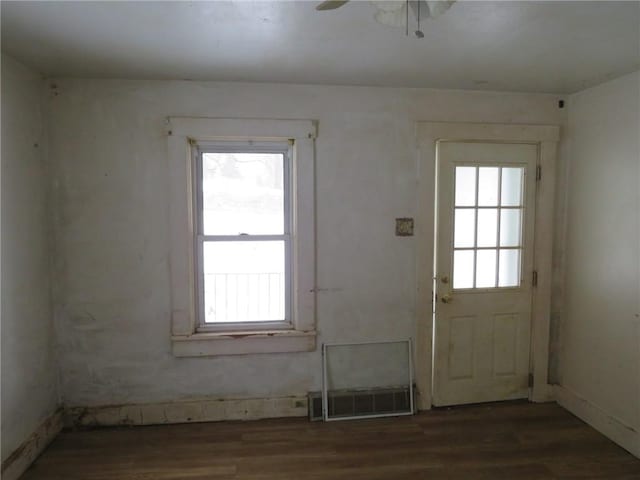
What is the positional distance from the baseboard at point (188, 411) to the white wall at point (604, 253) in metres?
2.17

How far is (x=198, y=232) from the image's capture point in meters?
2.82

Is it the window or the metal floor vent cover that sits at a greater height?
the window

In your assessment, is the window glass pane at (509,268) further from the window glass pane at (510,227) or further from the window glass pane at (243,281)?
the window glass pane at (243,281)

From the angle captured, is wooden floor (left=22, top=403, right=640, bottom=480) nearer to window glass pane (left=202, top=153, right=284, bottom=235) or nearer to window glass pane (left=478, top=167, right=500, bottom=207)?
window glass pane (left=202, top=153, right=284, bottom=235)

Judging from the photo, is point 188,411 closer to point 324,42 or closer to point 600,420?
point 324,42

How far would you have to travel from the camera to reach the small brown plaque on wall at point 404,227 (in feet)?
Result: 9.51

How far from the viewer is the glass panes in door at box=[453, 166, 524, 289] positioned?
9.66ft

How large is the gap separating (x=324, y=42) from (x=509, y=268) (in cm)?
224

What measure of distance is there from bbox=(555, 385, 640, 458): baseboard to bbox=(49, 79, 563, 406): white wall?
4.51 ft

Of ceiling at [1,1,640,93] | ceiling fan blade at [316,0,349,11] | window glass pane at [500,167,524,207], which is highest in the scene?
ceiling at [1,1,640,93]

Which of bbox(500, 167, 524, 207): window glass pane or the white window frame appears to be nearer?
the white window frame

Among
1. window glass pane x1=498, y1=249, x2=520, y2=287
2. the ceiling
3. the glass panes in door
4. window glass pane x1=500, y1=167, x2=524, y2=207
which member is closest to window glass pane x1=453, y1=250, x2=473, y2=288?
the glass panes in door

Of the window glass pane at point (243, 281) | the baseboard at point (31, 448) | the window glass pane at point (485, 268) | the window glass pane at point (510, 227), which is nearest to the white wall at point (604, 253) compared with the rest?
the window glass pane at point (510, 227)

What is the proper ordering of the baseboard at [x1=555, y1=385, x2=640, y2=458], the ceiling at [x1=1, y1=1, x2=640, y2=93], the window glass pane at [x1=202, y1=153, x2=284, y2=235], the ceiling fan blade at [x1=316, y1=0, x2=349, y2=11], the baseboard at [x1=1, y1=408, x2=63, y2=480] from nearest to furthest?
the ceiling fan blade at [x1=316, y1=0, x2=349, y2=11] < the ceiling at [x1=1, y1=1, x2=640, y2=93] < the baseboard at [x1=1, y1=408, x2=63, y2=480] < the baseboard at [x1=555, y1=385, x2=640, y2=458] < the window glass pane at [x1=202, y1=153, x2=284, y2=235]
